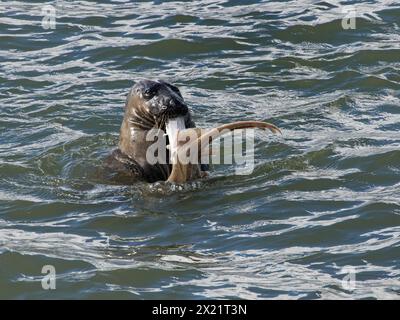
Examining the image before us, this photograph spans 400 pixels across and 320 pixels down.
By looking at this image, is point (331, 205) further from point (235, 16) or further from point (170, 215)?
point (235, 16)

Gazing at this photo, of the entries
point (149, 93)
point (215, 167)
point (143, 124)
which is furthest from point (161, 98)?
point (215, 167)

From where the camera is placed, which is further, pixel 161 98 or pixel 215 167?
pixel 215 167

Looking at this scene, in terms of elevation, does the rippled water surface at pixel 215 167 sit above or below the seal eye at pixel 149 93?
below

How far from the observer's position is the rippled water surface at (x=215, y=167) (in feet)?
26.6

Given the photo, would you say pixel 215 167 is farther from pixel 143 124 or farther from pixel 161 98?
pixel 161 98

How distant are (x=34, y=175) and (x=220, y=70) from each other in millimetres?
3225

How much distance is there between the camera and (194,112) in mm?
11852

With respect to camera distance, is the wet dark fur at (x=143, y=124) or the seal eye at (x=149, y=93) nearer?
the wet dark fur at (x=143, y=124)

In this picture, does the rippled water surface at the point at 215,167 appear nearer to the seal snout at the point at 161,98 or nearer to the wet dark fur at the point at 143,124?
the wet dark fur at the point at 143,124

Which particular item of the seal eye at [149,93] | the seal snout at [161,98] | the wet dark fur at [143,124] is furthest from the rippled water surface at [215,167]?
the seal eye at [149,93]

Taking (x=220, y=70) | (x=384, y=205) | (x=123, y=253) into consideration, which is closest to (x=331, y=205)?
(x=384, y=205)

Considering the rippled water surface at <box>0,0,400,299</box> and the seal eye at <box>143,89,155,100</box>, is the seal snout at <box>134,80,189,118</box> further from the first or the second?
the rippled water surface at <box>0,0,400,299</box>

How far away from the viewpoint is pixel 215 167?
1051 centimetres

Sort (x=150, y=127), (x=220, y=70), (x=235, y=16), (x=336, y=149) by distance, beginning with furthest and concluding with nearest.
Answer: (x=235, y=16)
(x=220, y=70)
(x=336, y=149)
(x=150, y=127)
